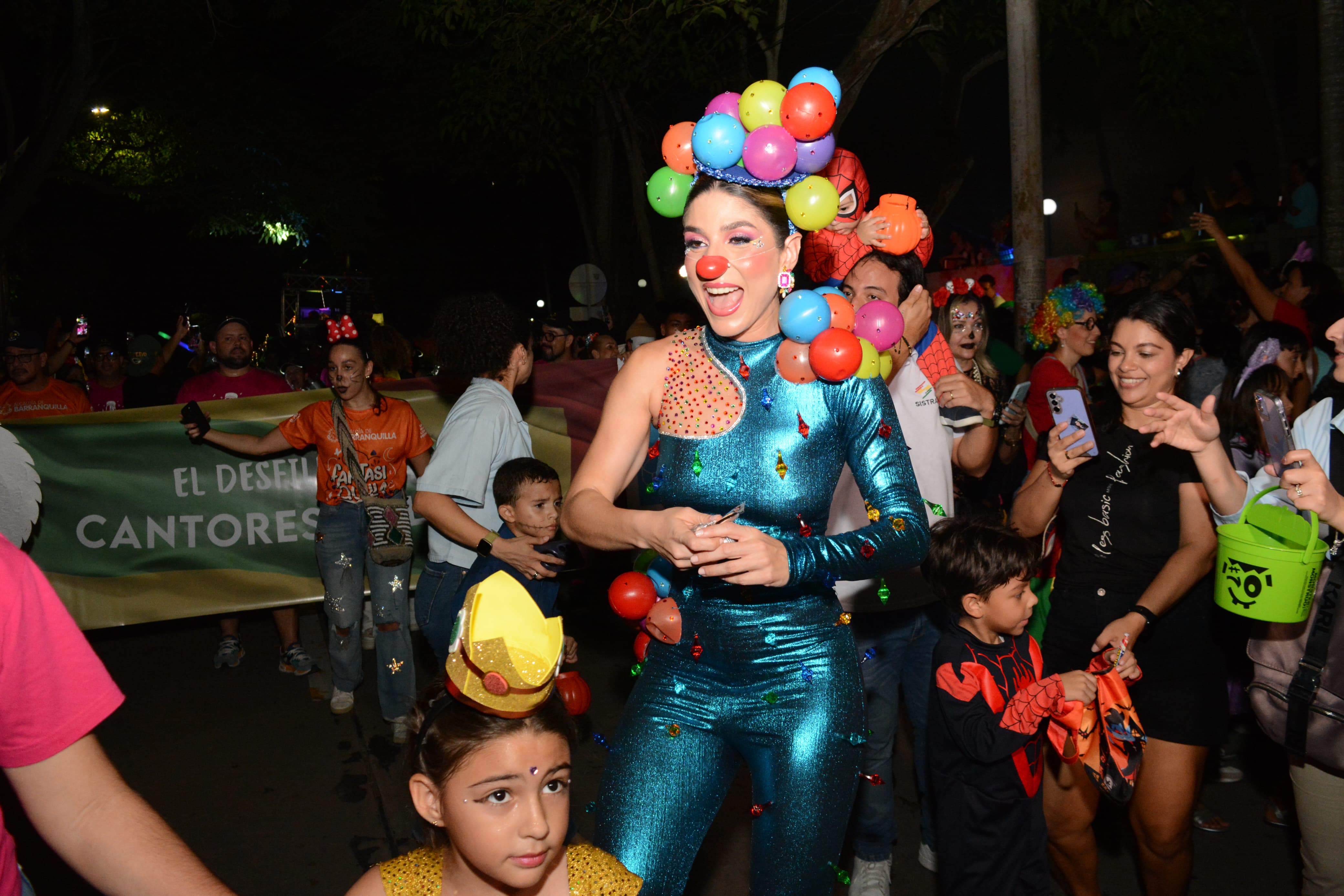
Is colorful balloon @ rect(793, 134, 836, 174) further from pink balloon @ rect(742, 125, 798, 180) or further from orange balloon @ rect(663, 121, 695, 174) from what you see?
orange balloon @ rect(663, 121, 695, 174)

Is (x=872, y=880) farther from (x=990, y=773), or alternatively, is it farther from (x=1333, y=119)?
(x=1333, y=119)

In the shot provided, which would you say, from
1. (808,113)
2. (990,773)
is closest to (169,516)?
(990,773)

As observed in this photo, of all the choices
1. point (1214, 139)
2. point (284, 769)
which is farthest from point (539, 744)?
point (1214, 139)

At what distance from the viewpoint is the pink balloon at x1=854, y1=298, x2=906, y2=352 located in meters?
2.93

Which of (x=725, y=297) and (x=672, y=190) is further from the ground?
(x=672, y=190)

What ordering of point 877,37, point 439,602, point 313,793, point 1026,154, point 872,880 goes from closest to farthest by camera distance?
point 872,880 < point 439,602 < point 313,793 < point 1026,154 < point 877,37

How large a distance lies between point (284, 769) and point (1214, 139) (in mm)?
19658

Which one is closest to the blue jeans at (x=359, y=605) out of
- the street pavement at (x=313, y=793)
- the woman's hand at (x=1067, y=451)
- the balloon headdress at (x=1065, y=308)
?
the street pavement at (x=313, y=793)

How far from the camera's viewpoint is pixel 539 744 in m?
1.93

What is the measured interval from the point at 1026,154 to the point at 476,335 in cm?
637

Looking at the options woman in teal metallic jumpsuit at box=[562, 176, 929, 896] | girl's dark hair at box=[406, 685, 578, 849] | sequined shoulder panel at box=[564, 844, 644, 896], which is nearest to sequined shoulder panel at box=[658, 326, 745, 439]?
woman in teal metallic jumpsuit at box=[562, 176, 929, 896]

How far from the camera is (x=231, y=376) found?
677 centimetres

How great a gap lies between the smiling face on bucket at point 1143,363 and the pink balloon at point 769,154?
164cm

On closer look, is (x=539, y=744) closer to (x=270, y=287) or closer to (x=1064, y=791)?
(x=1064, y=791)
